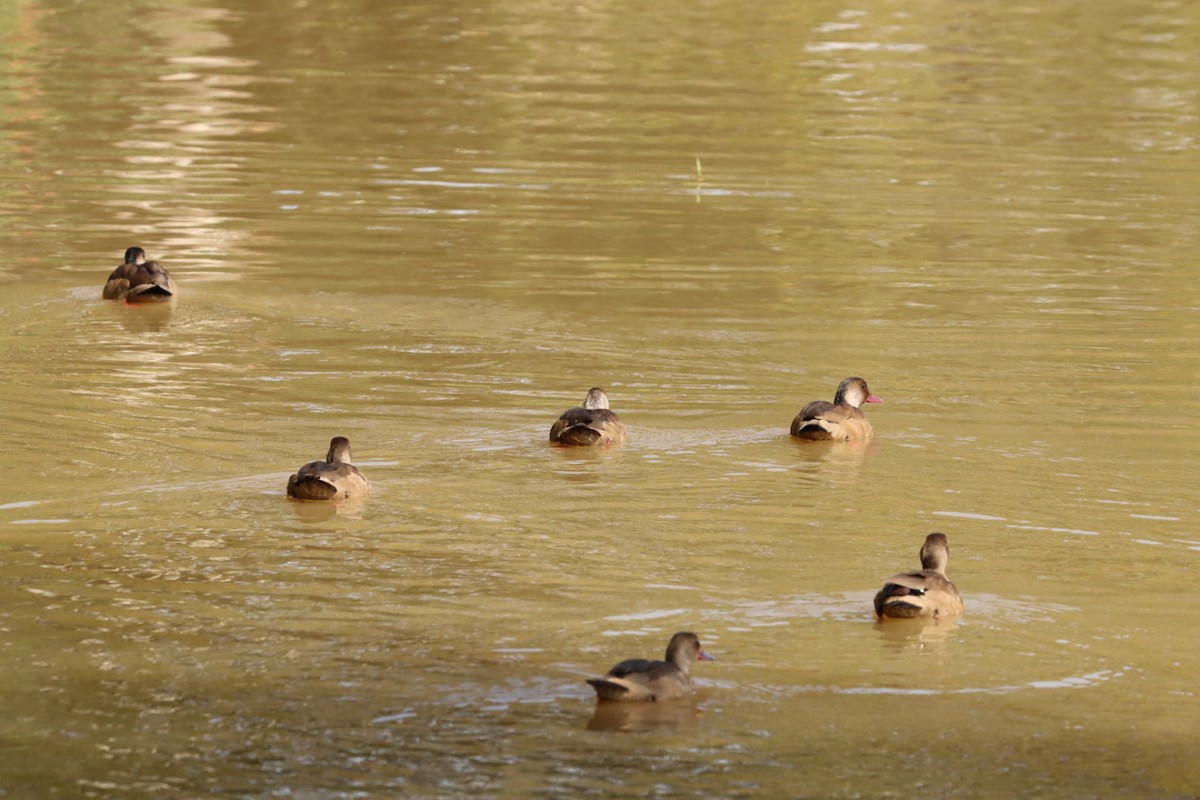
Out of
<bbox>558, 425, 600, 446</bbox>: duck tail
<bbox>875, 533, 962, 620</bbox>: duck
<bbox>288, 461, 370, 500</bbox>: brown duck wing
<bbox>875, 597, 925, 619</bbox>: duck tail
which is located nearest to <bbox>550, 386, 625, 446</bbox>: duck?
<bbox>558, 425, 600, 446</bbox>: duck tail

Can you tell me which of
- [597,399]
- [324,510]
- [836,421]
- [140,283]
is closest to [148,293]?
[140,283]

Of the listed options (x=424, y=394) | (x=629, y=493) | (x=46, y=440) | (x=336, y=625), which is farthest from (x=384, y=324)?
(x=336, y=625)

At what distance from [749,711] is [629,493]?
3.81m

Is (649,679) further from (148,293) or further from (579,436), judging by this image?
(148,293)

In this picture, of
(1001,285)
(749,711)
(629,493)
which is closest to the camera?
(749,711)

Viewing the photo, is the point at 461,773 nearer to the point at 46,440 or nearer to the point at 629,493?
the point at 629,493

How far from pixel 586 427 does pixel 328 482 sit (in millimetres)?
2173

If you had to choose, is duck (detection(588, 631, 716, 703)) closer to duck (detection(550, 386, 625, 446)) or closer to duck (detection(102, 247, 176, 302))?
duck (detection(550, 386, 625, 446))

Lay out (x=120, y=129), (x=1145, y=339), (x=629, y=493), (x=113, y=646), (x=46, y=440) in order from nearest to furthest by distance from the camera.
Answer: (x=113, y=646), (x=629, y=493), (x=46, y=440), (x=1145, y=339), (x=120, y=129)

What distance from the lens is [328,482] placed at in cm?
1227

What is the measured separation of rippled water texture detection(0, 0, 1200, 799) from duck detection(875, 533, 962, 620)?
0.41 feet

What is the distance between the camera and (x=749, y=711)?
940cm

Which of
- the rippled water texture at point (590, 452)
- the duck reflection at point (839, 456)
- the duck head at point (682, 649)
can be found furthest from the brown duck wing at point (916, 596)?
the duck reflection at point (839, 456)

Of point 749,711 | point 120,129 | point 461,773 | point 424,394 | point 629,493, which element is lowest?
point 461,773
